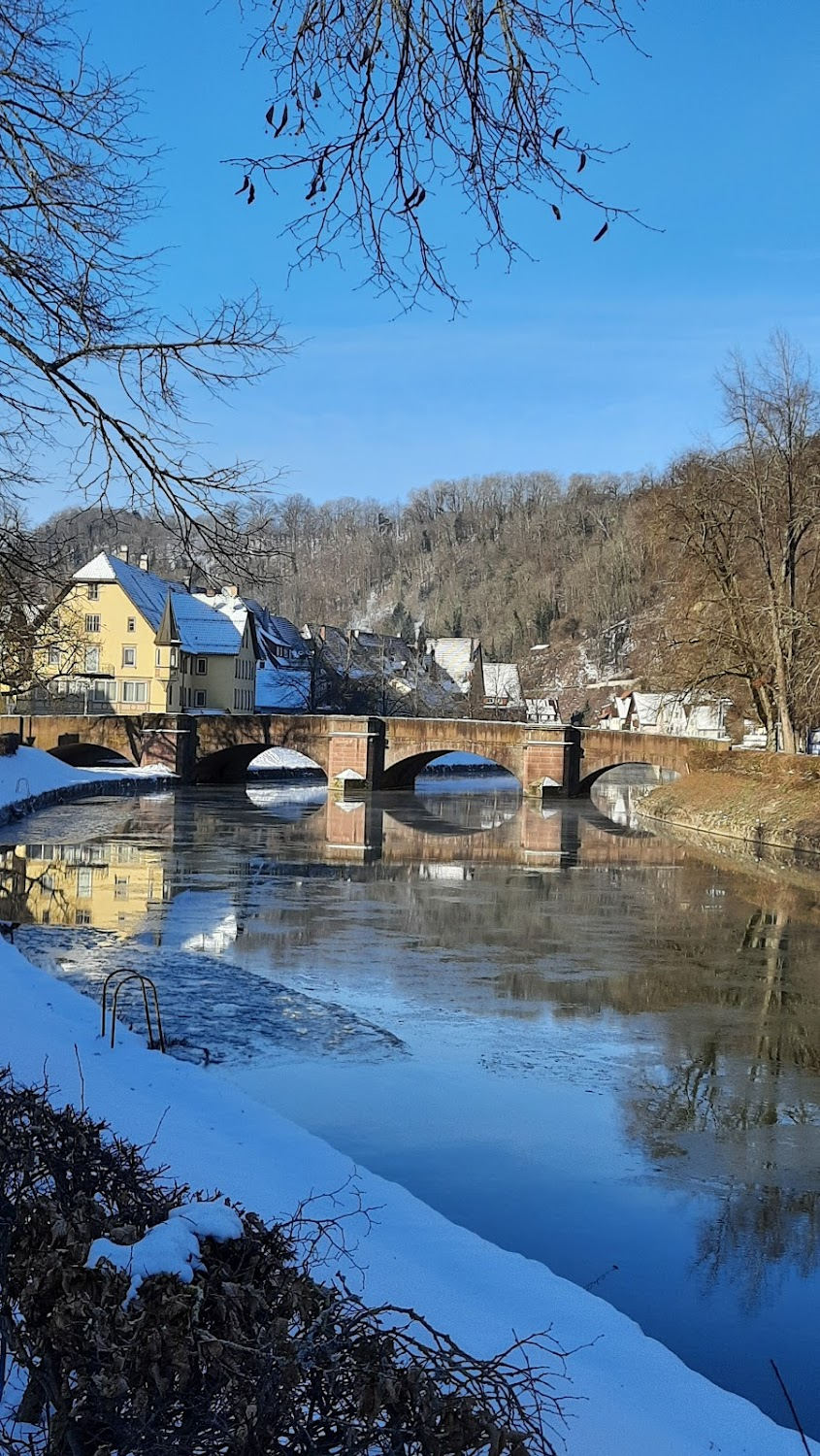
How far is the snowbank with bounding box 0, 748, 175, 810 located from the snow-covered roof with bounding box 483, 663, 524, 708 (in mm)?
56789

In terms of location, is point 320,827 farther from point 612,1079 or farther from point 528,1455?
point 528,1455

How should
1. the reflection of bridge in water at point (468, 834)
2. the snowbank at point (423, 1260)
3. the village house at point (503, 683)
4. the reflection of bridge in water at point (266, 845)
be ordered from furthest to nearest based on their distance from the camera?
the village house at point (503, 683) → the reflection of bridge in water at point (468, 834) → the reflection of bridge in water at point (266, 845) → the snowbank at point (423, 1260)

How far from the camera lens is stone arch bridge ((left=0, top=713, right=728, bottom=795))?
47.4m

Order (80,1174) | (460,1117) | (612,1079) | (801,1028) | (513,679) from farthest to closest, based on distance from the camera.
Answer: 1. (513,679)
2. (801,1028)
3. (612,1079)
4. (460,1117)
5. (80,1174)

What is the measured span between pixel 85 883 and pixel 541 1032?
1090 centimetres

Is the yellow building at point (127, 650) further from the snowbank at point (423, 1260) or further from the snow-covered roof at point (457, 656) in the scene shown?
the snowbank at point (423, 1260)

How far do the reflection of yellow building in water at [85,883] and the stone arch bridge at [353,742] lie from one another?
2061 centimetres

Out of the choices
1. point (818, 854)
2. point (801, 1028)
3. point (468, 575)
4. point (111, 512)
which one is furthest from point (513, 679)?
point (111, 512)

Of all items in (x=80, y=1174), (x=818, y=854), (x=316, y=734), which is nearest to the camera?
(x=80, y=1174)

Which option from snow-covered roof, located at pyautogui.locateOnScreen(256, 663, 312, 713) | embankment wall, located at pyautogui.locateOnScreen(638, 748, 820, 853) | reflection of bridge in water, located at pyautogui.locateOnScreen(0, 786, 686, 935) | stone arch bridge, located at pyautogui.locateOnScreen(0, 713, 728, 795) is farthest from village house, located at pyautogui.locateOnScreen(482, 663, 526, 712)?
embankment wall, located at pyautogui.locateOnScreen(638, 748, 820, 853)

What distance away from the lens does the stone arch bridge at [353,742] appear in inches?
1866

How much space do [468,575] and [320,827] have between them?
9938 centimetres

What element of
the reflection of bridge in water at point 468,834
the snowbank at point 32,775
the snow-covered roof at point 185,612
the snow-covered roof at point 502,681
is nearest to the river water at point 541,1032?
the reflection of bridge in water at point 468,834

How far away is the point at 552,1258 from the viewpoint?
712 cm
